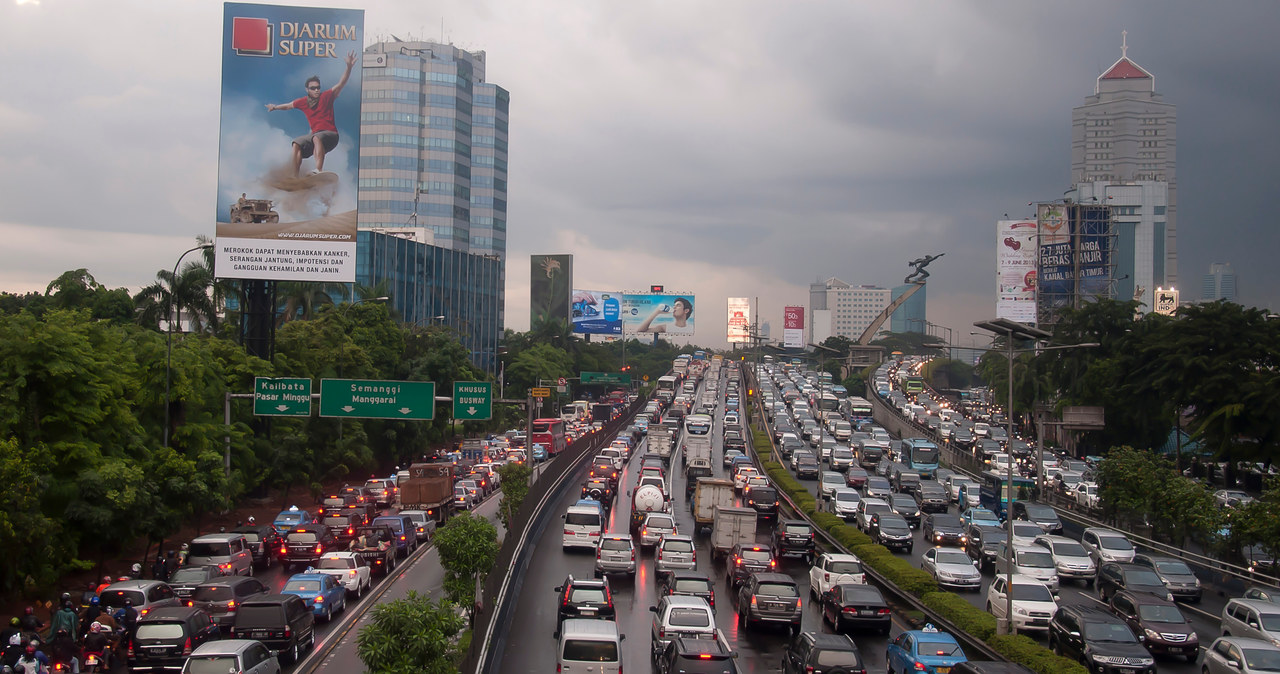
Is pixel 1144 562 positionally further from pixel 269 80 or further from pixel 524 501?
pixel 269 80

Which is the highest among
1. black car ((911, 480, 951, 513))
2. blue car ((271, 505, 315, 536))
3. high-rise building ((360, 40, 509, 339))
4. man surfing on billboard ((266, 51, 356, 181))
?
high-rise building ((360, 40, 509, 339))

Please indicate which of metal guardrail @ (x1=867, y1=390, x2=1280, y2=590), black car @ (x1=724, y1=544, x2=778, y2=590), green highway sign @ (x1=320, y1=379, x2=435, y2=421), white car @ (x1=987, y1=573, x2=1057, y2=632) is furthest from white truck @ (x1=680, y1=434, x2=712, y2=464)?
white car @ (x1=987, y1=573, x2=1057, y2=632)

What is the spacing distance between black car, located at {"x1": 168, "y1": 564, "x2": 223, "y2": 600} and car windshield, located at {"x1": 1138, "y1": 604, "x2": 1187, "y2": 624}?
22178 millimetres

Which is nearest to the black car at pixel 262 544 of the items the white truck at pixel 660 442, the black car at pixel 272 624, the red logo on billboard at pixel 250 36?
the black car at pixel 272 624

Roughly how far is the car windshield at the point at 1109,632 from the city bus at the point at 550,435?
55.0 metres

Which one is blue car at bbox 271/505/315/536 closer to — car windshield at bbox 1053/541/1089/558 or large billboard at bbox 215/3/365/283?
large billboard at bbox 215/3/365/283

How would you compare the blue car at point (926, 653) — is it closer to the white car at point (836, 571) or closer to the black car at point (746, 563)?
the white car at point (836, 571)

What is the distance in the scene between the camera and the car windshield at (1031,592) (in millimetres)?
25131

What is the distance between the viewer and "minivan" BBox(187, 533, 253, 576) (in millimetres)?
28797

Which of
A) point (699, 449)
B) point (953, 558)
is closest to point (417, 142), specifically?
point (699, 449)

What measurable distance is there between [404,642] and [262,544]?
65.1 feet

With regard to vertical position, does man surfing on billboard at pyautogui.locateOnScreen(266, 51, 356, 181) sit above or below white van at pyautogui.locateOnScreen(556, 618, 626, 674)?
above

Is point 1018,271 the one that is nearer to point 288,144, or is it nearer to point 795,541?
point 795,541

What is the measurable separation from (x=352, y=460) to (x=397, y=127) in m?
92.0
